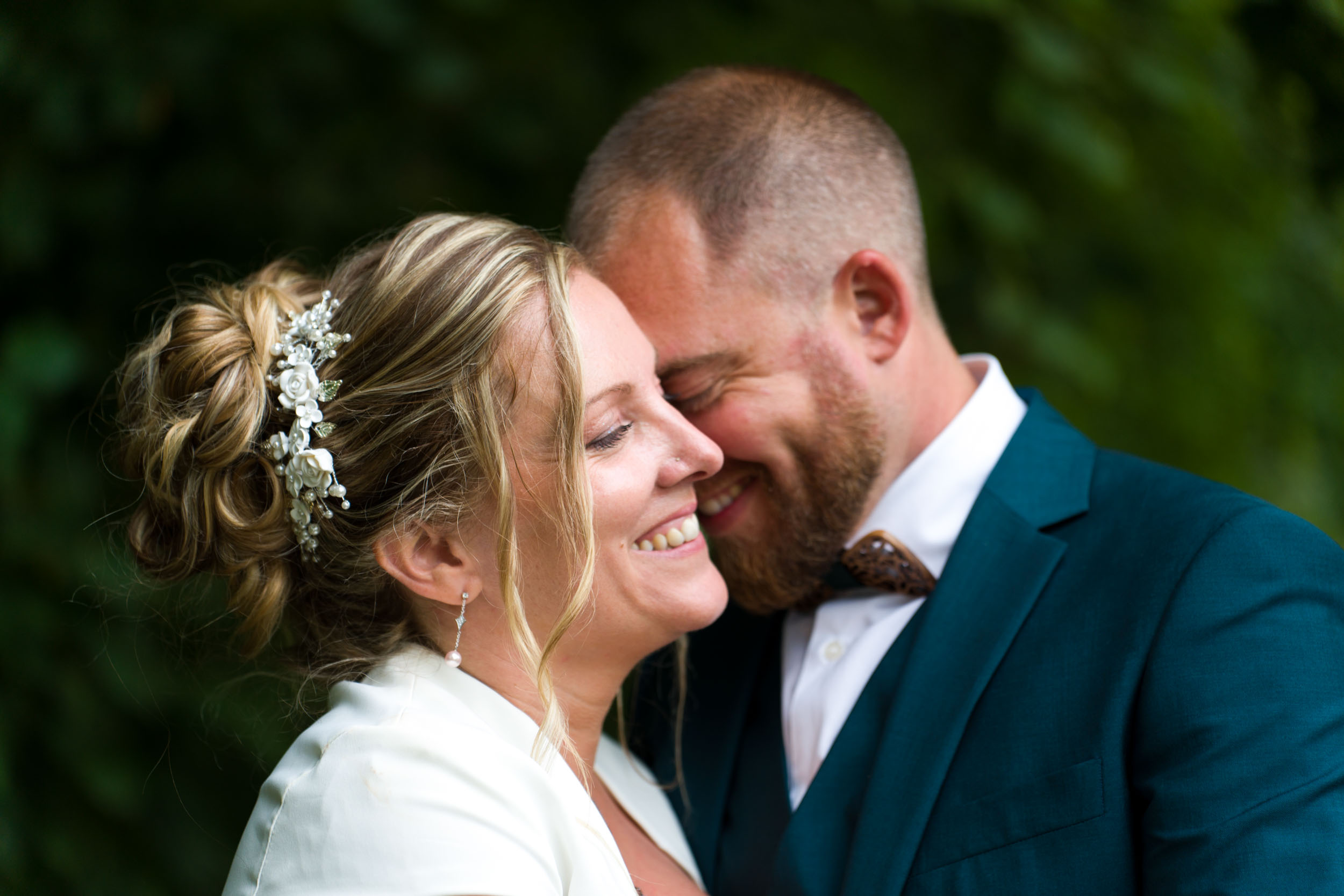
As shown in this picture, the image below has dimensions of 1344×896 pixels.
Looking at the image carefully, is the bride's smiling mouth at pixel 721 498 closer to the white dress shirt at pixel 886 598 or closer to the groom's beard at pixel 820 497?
the groom's beard at pixel 820 497

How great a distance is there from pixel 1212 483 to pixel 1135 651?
44 centimetres

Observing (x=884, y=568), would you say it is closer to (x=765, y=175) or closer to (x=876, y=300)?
(x=876, y=300)

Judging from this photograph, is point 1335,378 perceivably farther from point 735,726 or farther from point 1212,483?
point 735,726

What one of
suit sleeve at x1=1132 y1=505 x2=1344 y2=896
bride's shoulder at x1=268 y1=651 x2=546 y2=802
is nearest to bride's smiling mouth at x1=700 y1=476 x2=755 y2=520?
bride's shoulder at x1=268 y1=651 x2=546 y2=802

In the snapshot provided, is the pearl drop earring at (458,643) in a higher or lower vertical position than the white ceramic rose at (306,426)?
lower

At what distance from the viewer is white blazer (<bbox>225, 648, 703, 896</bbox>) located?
1692mm

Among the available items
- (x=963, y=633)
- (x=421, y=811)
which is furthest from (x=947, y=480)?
(x=421, y=811)

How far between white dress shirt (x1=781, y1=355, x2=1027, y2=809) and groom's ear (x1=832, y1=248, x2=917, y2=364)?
0.24 metres

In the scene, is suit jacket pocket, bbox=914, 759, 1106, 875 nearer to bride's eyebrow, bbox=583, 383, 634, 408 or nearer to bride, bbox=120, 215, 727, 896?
bride, bbox=120, 215, 727, 896

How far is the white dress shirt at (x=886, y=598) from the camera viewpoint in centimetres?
238

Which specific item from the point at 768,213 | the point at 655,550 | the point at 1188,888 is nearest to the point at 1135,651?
the point at 1188,888

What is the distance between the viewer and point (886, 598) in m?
2.50

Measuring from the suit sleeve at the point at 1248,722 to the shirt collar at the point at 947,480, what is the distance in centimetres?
58

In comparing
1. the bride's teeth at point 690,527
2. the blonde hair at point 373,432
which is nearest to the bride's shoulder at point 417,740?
the blonde hair at point 373,432
